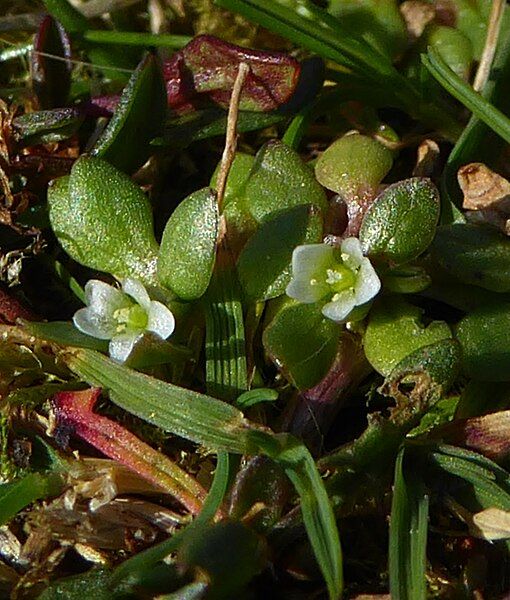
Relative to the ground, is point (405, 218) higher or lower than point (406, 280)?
higher

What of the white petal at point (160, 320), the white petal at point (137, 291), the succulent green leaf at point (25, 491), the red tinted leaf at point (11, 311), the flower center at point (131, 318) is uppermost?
the white petal at point (137, 291)

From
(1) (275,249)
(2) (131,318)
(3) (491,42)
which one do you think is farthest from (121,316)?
(3) (491,42)

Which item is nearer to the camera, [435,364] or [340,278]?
[435,364]

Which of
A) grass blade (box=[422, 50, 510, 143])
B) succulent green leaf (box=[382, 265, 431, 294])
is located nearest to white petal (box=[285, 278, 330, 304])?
succulent green leaf (box=[382, 265, 431, 294])

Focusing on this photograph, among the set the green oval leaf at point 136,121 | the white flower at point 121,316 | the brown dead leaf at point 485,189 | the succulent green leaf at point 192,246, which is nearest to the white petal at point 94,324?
the white flower at point 121,316

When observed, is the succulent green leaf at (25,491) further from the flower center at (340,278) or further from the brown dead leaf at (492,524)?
the brown dead leaf at (492,524)

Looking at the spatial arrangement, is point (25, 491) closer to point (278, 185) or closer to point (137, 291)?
point (137, 291)

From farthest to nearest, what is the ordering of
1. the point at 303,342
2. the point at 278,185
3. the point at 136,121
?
the point at 136,121, the point at 278,185, the point at 303,342
